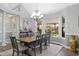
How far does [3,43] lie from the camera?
1.95 metres

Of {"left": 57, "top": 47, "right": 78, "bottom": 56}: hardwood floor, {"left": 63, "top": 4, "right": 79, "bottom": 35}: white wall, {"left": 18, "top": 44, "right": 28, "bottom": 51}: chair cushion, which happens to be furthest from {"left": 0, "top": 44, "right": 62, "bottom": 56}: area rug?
{"left": 63, "top": 4, "right": 79, "bottom": 35}: white wall

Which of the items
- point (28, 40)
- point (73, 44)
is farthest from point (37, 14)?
point (73, 44)

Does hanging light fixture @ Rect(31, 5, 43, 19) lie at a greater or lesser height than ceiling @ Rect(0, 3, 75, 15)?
lesser

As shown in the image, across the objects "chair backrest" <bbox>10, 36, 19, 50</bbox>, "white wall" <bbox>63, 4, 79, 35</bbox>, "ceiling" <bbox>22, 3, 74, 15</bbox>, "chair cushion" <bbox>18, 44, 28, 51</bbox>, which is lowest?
"chair cushion" <bbox>18, 44, 28, 51</bbox>

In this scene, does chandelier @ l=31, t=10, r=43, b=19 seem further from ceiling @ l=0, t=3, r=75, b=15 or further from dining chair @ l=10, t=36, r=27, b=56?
dining chair @ l=10, t=36, r=27, b=56

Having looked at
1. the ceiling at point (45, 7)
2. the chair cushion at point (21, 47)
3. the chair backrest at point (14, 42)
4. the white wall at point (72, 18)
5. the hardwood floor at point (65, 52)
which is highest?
the ceiling at point (45, 7)

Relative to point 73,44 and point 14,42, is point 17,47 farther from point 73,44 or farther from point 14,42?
point 73,44

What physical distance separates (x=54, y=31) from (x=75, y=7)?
61 cm

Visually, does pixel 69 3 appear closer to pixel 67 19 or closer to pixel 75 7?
pixel 75 7

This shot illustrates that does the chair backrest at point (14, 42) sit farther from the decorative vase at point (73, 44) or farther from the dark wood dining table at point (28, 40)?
the decorative vase at point (73, 44)

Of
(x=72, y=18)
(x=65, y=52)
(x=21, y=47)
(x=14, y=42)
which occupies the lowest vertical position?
(x=65, y=52)

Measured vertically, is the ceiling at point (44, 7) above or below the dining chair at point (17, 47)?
above

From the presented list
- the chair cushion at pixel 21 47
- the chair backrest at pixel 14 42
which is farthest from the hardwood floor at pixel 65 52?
the chair backrest at pixel 14 42

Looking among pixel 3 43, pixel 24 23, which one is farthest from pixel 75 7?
pixel 3 43
